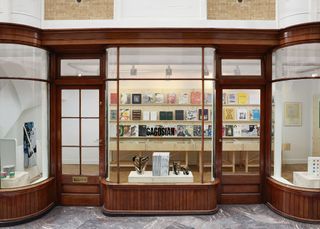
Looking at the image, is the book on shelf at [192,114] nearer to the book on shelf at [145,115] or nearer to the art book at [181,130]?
the art book at [181,130]

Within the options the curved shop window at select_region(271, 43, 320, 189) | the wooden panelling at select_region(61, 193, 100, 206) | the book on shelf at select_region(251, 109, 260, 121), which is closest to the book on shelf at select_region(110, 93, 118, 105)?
the wooden panelling at select_region(61, 193, 100, 206)

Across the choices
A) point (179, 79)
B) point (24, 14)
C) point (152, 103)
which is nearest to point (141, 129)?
point (152, 103)

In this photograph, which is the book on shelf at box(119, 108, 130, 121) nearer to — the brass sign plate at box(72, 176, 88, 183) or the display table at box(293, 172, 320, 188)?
the brass sign plate at box(72, 176, 88, 183)

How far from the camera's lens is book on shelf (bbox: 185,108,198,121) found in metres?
4.70

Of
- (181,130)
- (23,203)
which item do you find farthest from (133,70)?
(23,203)

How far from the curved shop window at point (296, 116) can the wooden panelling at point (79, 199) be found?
313 centimetres

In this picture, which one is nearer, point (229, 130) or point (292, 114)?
point (292, 114)

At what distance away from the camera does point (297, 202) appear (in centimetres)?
434

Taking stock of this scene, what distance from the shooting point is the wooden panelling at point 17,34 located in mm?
4141

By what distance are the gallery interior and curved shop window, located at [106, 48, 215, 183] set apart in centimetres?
2

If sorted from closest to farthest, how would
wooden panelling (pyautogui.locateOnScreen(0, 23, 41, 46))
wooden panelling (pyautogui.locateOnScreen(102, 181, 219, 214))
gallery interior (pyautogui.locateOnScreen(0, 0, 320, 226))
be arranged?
wooden panelling (pyautogui.locateOnScreen(0, 23, 41, 46)) < gallery interior (pyautogui.locateOnScreen(0, 0, 320, 226)) < wooden panelling (pyautogui.locateOnScreen(102, 181, 219, 214))

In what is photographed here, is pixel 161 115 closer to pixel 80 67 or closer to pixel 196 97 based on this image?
pixel 196 97

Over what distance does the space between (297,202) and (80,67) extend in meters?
4.16

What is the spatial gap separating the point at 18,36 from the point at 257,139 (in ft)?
13.9
